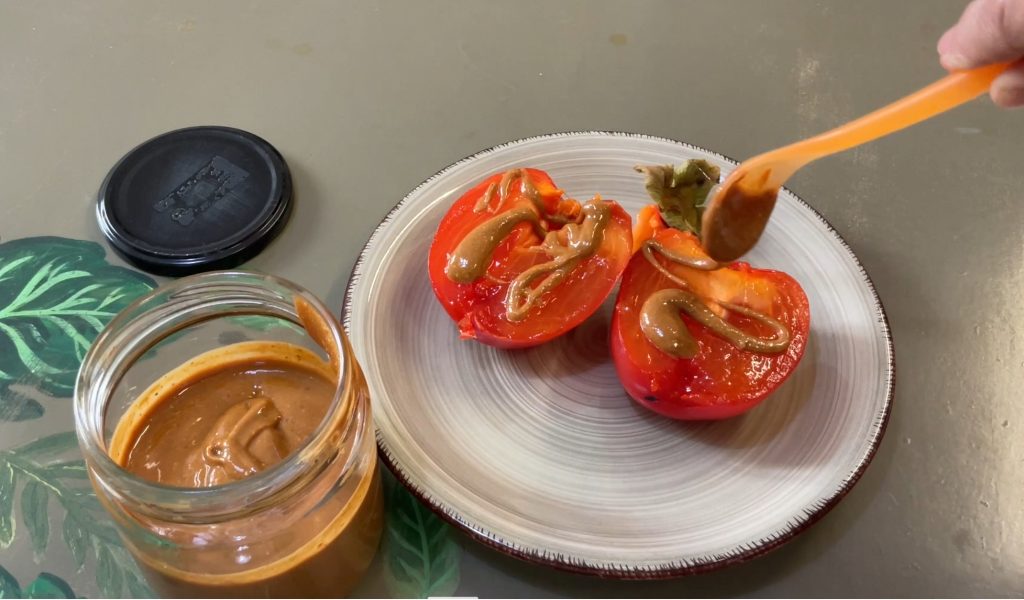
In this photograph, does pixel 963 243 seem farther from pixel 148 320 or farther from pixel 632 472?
pixel 148 320

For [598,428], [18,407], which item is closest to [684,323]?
[598,428]

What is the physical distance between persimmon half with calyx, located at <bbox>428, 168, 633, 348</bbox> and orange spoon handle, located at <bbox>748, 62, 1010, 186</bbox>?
7.1 inches

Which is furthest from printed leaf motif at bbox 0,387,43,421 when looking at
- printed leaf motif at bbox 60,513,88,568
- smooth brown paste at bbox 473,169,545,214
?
smooth brown paste at bbox 473,169,545,214

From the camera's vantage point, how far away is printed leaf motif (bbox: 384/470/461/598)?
67cm

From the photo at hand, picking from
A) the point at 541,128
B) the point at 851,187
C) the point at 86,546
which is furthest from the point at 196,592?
the point at 851,187

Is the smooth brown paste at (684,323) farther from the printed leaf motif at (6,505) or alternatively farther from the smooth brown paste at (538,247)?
the printed leaf motif at (6,505)

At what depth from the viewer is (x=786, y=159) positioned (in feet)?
1.99

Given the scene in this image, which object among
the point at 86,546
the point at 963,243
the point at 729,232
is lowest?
the point at 86,546

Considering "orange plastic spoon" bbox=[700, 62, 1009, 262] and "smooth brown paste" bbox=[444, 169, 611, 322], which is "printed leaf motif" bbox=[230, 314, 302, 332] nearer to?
"smooth brown paste" bbox=[444, 169, 611, 322]

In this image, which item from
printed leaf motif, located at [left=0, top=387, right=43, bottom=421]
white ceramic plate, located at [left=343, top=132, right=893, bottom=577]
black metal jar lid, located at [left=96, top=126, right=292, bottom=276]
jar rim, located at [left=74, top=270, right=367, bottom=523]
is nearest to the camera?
jar rim, located at [left=74, top=270, right=367, bottom=523]

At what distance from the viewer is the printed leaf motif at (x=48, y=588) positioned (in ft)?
2.13

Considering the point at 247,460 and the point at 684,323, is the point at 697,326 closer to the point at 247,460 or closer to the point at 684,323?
the point at 684,323

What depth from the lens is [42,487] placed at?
0.70 metres

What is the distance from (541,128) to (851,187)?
0.37 metres
